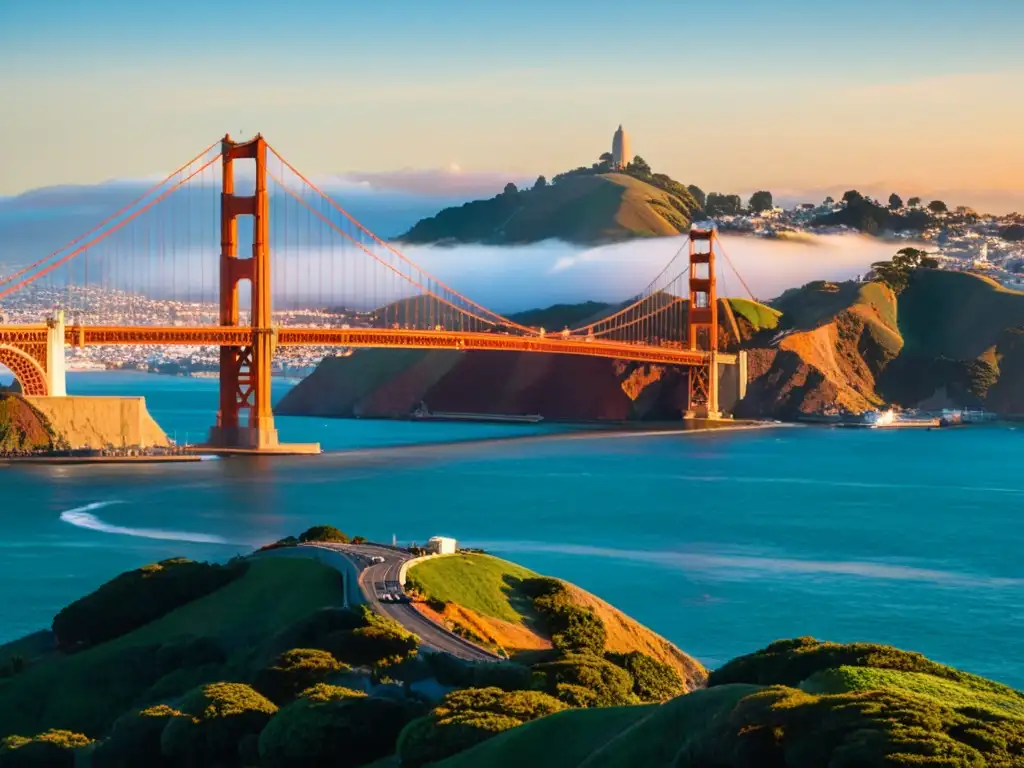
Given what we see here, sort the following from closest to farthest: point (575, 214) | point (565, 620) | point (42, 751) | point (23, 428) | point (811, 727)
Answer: point (811, 727), point (42, 751), point (565, 620), point (23, 428), point (575, 214)

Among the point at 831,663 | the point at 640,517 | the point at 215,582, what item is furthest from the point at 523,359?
the point at 831,663

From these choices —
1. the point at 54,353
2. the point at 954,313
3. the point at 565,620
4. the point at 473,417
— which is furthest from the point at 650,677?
the point at 954,313

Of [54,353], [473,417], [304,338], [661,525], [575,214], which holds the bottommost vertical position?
[473,417]

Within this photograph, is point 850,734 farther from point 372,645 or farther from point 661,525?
point 661,525

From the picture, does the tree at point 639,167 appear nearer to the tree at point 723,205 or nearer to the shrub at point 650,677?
the tree at point 723,205

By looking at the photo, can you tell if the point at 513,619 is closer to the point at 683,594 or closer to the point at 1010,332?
the point at 683,594

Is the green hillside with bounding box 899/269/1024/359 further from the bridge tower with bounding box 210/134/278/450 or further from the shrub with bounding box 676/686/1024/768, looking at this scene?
the shrub with bounding box 676/686/1024/768

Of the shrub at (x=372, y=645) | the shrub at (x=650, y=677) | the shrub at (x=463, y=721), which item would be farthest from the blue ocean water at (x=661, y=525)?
the shrub at (x=463, y=721)
